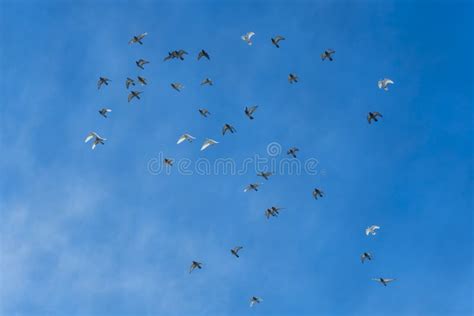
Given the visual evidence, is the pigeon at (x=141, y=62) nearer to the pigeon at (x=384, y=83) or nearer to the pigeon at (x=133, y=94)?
the pigeon at (x=133, y=94)

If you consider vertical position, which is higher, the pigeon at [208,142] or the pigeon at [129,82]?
the pigeon at [129,82]

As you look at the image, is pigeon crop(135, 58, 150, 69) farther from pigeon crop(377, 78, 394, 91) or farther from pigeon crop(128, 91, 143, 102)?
pigeon crop(377, 78, 394, 91)

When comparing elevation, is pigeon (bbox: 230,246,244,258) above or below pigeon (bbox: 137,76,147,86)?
below

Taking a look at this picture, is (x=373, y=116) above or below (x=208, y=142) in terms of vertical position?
above

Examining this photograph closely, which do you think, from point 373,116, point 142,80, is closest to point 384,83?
point 373,116

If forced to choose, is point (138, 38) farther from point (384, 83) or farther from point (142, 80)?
point (384, 83)

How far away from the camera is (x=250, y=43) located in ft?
313

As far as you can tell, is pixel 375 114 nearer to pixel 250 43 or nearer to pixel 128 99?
pixel 250 43

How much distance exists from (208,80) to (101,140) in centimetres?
1692

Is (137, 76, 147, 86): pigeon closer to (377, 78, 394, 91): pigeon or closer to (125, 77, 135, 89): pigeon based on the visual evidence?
(125, 77, 135, 89): pigeon

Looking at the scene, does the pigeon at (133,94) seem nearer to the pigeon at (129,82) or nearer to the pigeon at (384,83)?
the pigeon at (129,82)

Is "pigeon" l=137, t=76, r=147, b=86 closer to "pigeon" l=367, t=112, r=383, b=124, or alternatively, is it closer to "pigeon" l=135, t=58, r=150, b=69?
"pigeon" l=135, t=58, r=150, b=69

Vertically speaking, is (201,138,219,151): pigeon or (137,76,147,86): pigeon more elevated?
(137,76,147,86): pigeon

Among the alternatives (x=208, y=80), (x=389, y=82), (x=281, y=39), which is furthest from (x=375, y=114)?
(x=208, y=80)
